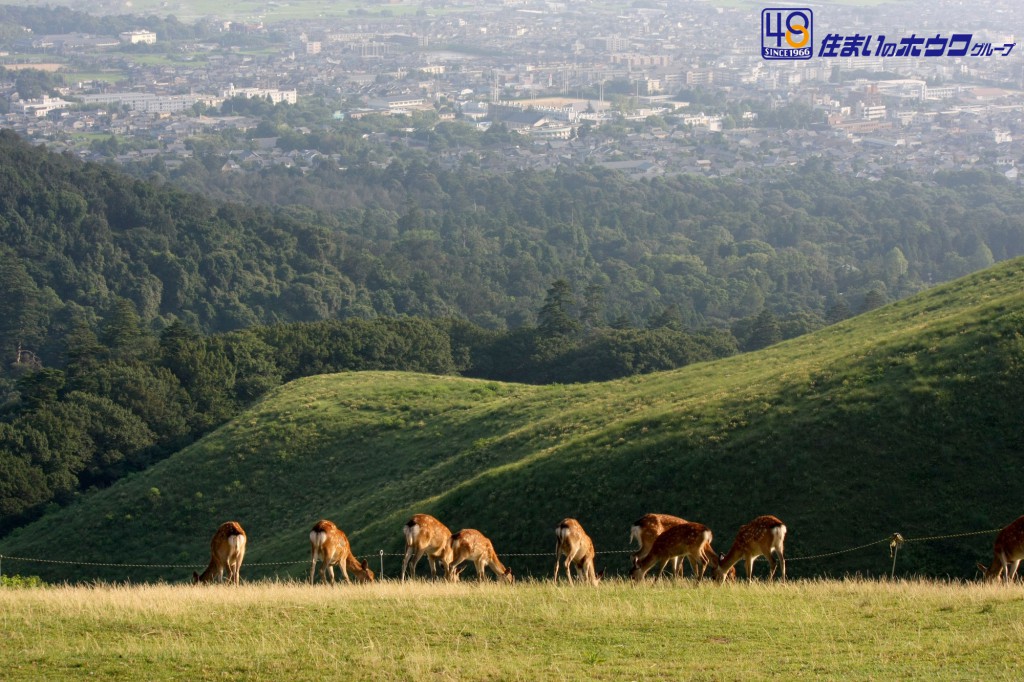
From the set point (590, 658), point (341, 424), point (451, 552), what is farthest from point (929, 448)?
point (341, 424)

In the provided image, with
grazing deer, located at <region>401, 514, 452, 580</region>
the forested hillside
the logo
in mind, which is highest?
the logo

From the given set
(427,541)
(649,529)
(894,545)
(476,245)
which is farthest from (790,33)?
(427,541)

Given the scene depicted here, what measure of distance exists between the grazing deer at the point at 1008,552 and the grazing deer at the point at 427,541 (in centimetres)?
888

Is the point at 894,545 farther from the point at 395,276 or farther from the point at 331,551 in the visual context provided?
the point at 395,276

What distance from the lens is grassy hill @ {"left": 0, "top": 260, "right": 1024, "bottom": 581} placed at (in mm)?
26312

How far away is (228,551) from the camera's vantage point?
22922 mm

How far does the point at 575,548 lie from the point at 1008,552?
6.83 meters

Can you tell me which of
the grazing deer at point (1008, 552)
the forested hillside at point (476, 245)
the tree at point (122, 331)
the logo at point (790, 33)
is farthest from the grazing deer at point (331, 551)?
the logo at point (790, 33)

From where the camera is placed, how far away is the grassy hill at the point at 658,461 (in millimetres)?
26312

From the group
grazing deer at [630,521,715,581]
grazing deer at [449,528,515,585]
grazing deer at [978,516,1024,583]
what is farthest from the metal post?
grazing deer at [449,528,515,585]

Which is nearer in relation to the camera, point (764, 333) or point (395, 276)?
point (764, 333)

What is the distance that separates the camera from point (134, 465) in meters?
58.4

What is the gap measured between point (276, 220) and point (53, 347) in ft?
105

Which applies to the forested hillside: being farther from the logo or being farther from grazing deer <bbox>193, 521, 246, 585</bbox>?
grazing deer <bbox>193, 521, 246, 585</bbox>
